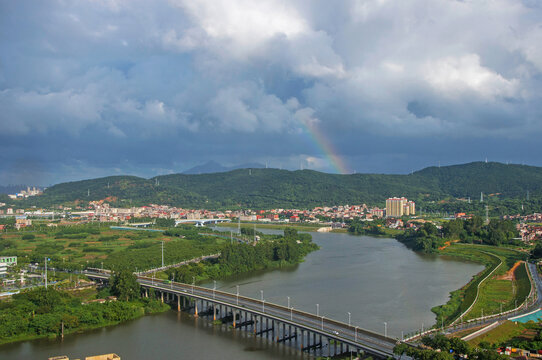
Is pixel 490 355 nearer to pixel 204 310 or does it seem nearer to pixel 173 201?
pixel 204 310

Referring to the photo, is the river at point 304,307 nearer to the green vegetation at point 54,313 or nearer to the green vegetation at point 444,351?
the green vegetation at point 54,313

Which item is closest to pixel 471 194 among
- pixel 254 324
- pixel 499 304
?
pixel 499 304

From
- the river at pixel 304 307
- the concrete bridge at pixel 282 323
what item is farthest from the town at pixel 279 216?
the concrete bridge at pixel 282 323

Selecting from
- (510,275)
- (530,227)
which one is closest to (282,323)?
(510,275)

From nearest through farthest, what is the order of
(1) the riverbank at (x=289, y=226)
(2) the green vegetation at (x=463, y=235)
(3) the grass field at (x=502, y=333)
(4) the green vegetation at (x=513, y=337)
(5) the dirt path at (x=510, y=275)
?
(4) the green vegetation at (x=513, y=337)
(3) the grass field at (x=502, y=333)
(5) the dirt path at (x=510, y=275)
(2) the green vegetation at (x=463, y=235)
(1) the riverbank at (x=289, y=226)

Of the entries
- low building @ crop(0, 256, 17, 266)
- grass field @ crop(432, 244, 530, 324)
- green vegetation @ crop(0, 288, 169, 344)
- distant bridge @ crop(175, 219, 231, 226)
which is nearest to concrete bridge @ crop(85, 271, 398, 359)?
green vegetation @ crop(0, 288, 169, 344)
